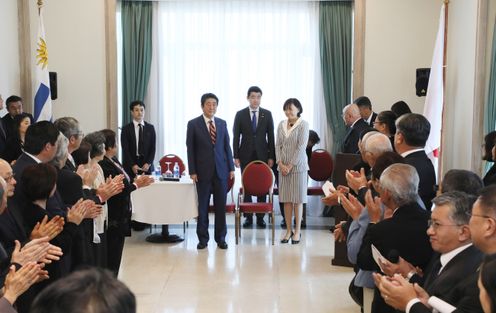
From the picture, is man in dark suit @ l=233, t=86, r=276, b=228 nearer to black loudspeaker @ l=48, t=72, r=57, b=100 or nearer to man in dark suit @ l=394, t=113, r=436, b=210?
black loudspeaker @ l=48, t=72, r=57, b=100

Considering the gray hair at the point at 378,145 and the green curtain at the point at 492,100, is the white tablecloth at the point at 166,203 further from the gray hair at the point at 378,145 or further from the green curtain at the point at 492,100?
the gray hair at the point at 378,145

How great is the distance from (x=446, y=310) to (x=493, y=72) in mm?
4859

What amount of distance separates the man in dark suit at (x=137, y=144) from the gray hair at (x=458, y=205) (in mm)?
6008

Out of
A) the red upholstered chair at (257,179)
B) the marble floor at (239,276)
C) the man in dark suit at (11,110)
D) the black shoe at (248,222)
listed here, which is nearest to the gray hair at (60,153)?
the marble floor at (239,276)

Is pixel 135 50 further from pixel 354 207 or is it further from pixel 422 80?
pixel 354 207

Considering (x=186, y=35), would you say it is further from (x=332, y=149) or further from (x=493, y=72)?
(x=493, y=72)

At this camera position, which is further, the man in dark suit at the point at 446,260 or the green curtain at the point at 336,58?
the green curtain at the point at 336,58

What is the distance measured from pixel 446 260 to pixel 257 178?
5326mm

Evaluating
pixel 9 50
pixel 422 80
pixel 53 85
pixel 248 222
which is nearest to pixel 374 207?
pixel 422 80

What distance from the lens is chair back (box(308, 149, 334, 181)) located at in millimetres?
9055

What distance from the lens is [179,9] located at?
959cm

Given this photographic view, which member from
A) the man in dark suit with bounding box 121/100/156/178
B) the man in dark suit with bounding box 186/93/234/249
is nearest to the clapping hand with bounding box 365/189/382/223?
the man in dark suit with bounding box 186/93/234/249

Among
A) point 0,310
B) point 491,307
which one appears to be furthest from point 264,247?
point 491,307

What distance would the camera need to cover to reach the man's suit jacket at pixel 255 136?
338 inches
